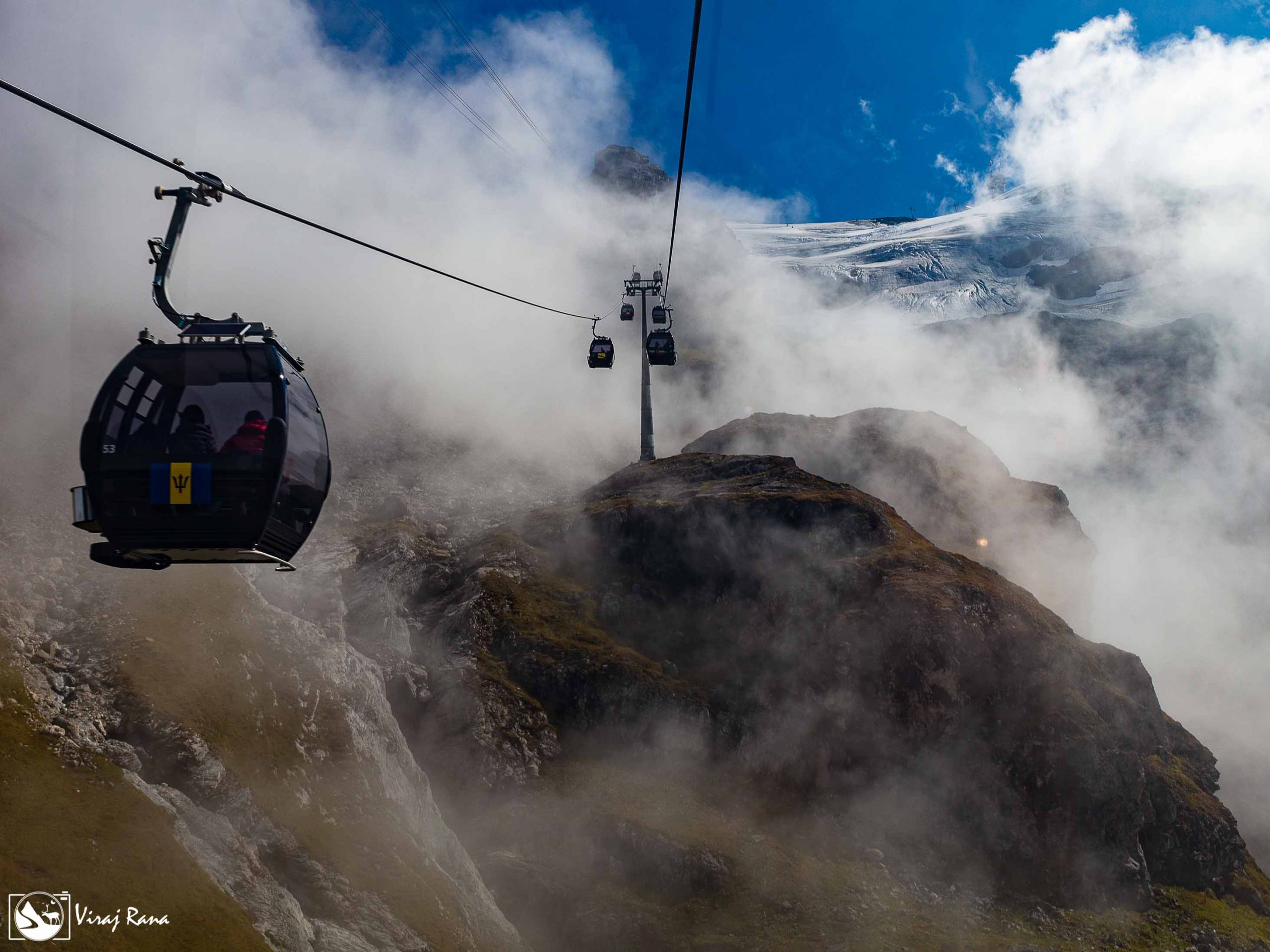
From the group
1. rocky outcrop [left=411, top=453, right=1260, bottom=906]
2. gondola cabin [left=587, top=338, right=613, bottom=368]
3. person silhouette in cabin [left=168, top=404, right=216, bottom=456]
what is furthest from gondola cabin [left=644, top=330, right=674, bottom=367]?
person silhouette in cabin [left=168, top=404, right=216, bottom=456]

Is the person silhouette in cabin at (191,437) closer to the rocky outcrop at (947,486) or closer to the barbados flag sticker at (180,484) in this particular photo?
the barbados flag sticker at (180,484)

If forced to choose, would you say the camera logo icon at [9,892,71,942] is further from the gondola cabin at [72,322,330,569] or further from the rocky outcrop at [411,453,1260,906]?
the rocky outcrop at [411,453,1260,906]

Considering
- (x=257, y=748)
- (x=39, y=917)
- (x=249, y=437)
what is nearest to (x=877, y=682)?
(x=257, y=748)

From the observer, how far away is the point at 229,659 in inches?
2672

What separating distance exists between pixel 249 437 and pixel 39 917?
3823 centimetres

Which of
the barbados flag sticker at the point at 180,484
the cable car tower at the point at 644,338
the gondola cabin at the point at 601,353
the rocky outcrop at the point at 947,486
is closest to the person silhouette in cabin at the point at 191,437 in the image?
the barbados flag sticker at the point at 180,484

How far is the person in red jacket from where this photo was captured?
1830cm

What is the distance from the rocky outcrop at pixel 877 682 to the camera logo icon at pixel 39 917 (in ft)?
134

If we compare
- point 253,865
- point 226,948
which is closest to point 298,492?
point 226,948

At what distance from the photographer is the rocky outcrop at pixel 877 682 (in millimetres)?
82375

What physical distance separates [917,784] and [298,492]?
80291 millimetres

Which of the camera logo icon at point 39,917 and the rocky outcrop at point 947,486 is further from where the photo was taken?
the rocky outcrop at point 947,486

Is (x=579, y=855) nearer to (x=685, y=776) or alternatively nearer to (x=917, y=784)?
(x=685, y=776)

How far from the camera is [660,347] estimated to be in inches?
3319
